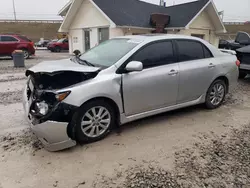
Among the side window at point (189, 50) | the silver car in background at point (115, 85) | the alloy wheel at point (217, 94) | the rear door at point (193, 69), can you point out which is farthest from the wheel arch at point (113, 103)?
the alloy wheel at point (217, 94)

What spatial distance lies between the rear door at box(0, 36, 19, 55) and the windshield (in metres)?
11.8

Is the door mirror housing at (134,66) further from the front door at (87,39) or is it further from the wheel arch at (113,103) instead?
the front door at (87,39)

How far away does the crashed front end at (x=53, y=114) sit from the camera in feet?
9.17

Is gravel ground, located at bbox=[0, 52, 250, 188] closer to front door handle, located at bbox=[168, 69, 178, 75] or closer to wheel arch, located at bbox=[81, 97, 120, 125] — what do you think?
wheel arch, located at bbox=[81, 97, 120, 125]

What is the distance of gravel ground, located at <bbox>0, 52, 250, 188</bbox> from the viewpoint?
2.47 meters

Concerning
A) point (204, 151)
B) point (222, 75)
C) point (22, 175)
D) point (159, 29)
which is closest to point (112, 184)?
point (22, 175)

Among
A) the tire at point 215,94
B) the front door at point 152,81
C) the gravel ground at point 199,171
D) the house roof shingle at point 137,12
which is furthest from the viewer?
the house roof shingle at point 137,12

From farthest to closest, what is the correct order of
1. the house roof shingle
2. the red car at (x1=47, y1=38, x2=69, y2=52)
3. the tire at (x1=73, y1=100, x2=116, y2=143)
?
the red car at (x1=47, y1=38, x2=69, y2=52) < the house roof shingle < the tire at (x1=73, y1=100, x2=116, y2=143)

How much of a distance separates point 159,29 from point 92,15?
18.1 ft

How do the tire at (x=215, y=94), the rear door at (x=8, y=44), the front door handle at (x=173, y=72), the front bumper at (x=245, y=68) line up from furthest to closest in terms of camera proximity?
the rear door at (x=8, y=44) < the front bumper at (x=245, y=68) < the tire at (x=215, y=94) < the front door handle at (x=173, y=72)

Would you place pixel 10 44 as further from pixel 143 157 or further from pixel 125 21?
pixel 143 157

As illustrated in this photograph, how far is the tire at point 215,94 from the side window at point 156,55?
4.14 ft

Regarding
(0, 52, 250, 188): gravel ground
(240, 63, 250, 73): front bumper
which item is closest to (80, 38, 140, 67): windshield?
(0, 52, 250, 188): gravel ground

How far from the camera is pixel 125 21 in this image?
15789 mm
